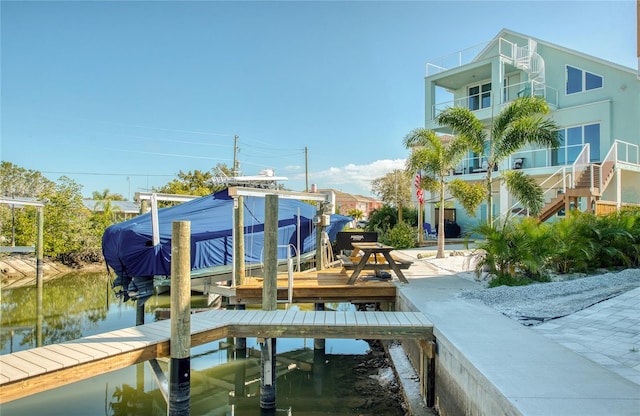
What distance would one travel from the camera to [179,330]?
5.31 metres

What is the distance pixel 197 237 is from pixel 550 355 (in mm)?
7638

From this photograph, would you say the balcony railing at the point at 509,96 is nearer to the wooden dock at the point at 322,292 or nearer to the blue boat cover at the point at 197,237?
the blue boat cover at the point at 197,237

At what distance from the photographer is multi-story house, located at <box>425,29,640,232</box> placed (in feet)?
53.2

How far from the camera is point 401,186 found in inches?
1567

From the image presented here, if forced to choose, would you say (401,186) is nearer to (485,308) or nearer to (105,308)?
(105,308)

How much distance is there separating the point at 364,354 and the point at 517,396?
6797 mm

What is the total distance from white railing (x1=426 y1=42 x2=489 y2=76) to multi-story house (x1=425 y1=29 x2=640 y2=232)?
56 mm

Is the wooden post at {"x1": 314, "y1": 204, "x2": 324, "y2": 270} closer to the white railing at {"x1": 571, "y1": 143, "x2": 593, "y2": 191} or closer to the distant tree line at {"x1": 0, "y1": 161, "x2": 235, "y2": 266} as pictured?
the white railing at {"x1": 571, "y1": 143, "x2": 593, "y2": 191}

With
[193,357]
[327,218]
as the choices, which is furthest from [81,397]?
[327,218]

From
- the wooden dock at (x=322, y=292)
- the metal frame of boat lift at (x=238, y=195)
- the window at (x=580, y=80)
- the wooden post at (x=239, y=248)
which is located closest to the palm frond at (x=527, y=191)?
the metal frame of boat lift at (x=238, y=195)

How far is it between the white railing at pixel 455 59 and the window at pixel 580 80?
5037 millimetres

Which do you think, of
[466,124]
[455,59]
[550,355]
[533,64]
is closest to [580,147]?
[533,64]

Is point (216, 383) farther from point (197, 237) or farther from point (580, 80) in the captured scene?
point (580, 80)

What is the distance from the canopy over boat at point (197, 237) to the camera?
29.8ft
